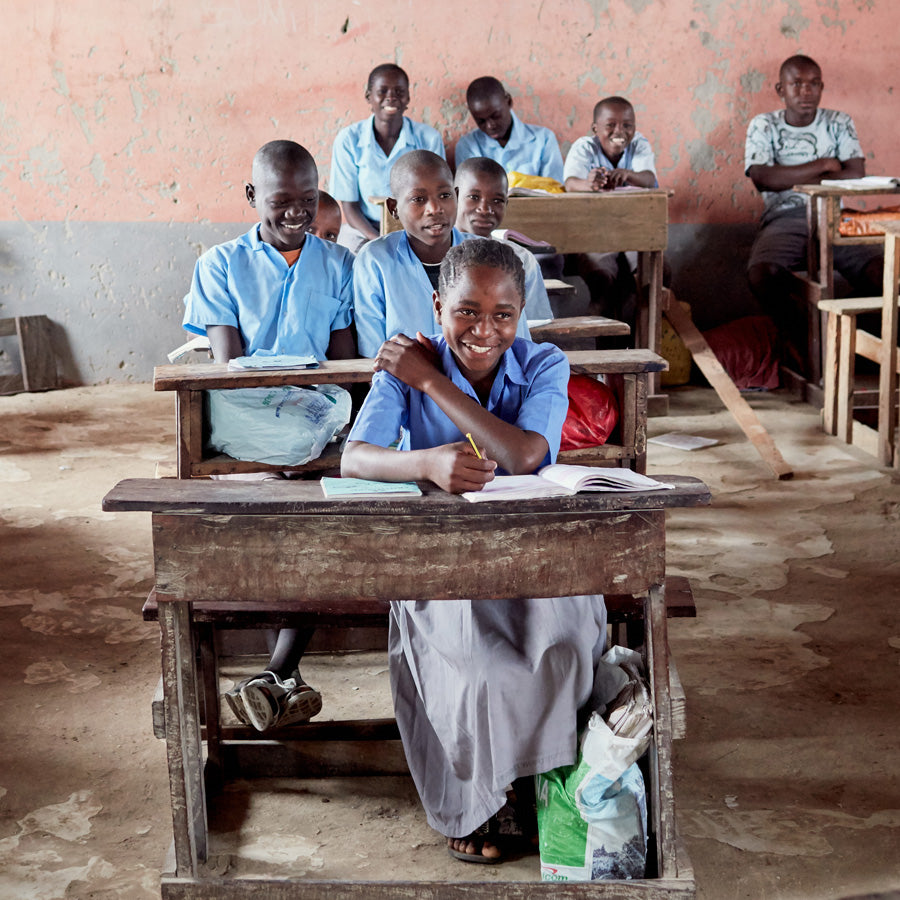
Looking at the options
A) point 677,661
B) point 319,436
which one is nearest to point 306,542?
point 319,436

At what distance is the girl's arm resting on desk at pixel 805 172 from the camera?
6172mm

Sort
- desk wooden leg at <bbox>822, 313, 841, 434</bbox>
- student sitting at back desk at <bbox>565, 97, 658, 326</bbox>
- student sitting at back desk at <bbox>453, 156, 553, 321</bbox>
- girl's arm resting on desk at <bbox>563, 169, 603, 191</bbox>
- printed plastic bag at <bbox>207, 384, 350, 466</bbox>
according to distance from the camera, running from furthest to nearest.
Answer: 1. student sitting at back desk at <bbox>565, 97, 658, 326</bbox>
2. girl's arm resting on desk at <bbox>563, 169, 603, 191</bbox>
3. desk wooden leg at <bbox>822, 313, 841, 434</bbox>
4. student sitting at back desk at <bbox>453, 156, 553, 321</bbox>
5. printed plastic bag at <bbox>207, 384, 350, 466</bbox>

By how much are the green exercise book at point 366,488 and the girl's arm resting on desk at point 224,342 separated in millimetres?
1263

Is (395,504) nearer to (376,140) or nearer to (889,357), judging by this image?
(889,357)

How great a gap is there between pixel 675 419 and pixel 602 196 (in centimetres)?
114

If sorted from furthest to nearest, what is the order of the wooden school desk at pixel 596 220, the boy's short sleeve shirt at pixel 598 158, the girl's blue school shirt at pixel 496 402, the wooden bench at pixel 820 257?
the boy's short sleeve shirt at pixel 598 158, the wooden bench at pixel 820 257, the wooden school desk at pixel 596 220, the girl's blue school shirt at pixel 496 402

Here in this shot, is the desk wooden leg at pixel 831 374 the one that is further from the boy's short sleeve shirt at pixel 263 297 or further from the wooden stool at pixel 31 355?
the wooden stool at pixel 31 355

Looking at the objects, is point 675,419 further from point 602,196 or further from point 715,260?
point 715,260

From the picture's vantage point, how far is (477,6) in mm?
6316

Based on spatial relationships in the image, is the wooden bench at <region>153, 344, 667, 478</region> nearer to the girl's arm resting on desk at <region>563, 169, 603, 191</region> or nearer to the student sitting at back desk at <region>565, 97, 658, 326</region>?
the girl's arm resting on desk at <region>563, 169, 603, 191</region>

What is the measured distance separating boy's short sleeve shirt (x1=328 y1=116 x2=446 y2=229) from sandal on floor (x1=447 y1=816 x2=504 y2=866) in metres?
4.50

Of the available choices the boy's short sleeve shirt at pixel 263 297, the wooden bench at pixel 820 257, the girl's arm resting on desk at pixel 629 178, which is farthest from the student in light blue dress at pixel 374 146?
the boy's short sleeve shirt at pixel 263 297

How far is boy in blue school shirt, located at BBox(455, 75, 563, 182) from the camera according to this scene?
618cm

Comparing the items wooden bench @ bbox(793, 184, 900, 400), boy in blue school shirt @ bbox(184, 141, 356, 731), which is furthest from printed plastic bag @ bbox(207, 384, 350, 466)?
wooden bench @ bbox(793, 184, 900, 400)
